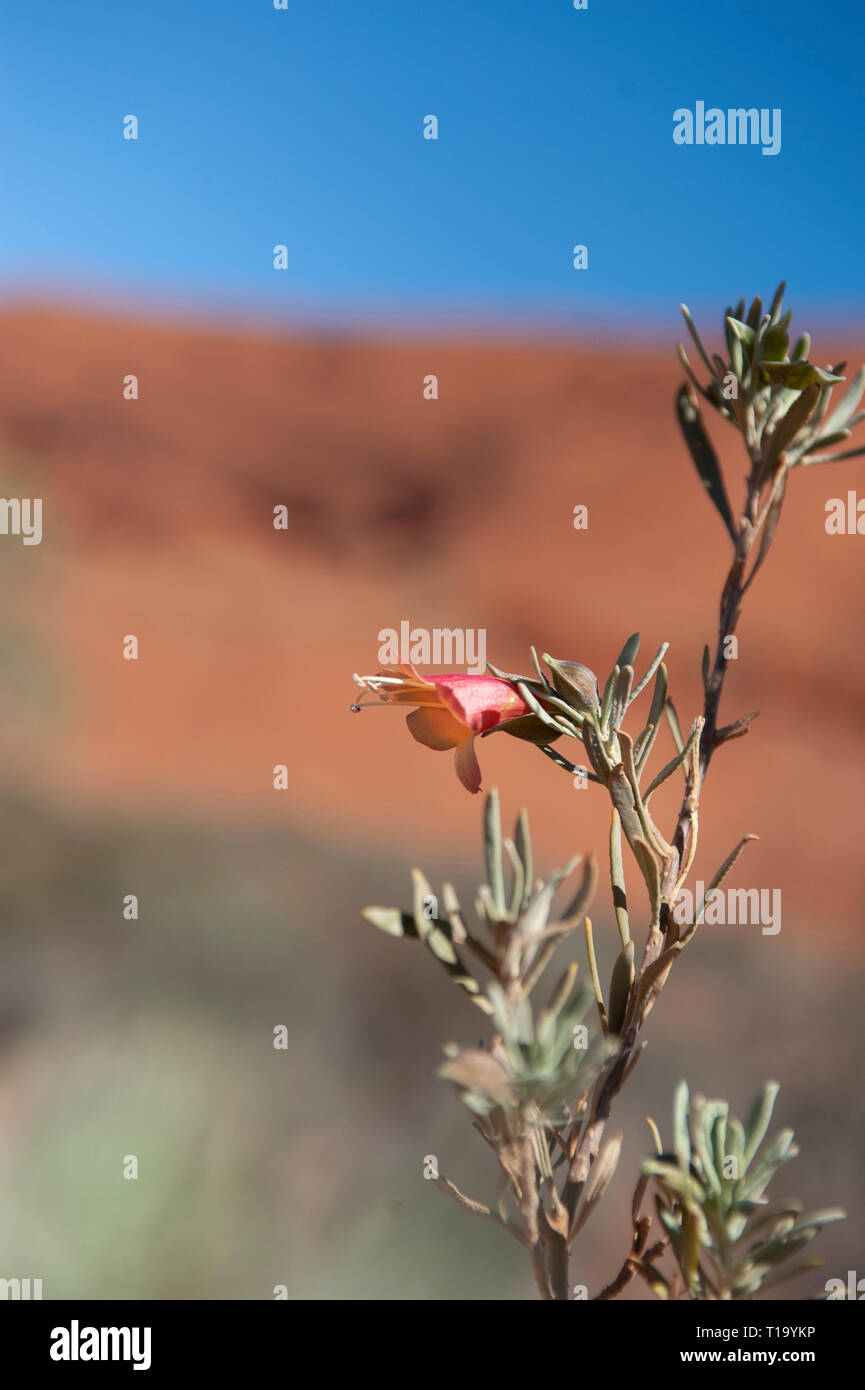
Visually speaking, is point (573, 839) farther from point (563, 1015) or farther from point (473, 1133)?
point (563, 1015)

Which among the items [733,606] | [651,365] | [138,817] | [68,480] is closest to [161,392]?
[68,480]

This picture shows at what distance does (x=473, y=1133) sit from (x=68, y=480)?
43.4 feet

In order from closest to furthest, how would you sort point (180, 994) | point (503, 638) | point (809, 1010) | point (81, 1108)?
point (81, 1108), point (180, 994), point (809, 1010), point (503, 638)

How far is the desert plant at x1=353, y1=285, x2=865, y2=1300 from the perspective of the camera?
0.60 metres

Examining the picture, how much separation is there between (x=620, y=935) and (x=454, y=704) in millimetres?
216

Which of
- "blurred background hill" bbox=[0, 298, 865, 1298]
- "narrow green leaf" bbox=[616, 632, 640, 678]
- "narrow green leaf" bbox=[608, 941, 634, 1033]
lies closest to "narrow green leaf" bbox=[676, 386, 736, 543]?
"narrow green leaf" bbox=[616, 632, 640, 678]

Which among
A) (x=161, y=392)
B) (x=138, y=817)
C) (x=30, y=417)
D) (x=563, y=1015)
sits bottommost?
(x=563, y=1015)

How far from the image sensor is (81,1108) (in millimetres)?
3627

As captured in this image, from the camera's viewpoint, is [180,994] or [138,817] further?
[138,817]

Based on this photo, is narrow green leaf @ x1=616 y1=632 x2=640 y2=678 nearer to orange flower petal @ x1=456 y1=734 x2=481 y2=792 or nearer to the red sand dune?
orange flower petal @ x1=456 y1=734 x2=481 y2=792

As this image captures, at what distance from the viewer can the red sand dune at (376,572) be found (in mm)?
9094

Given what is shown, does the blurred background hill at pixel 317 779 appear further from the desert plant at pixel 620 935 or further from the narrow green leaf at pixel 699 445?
the narrow green leaf at pixel 699 445

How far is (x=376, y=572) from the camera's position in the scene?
14000mm
